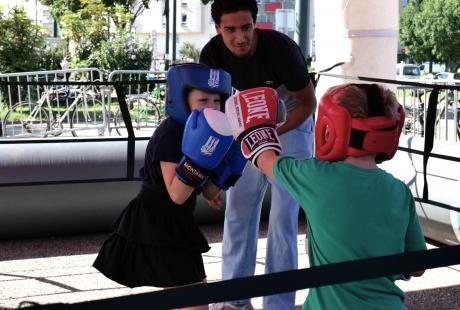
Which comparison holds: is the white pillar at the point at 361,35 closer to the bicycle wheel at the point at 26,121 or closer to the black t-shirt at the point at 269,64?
the black t-shirt at the point at 269,64

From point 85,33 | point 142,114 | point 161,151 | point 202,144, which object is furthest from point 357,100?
point 85,33

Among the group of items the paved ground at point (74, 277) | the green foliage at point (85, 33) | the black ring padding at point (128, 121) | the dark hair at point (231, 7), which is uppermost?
the green foliage at point (85, 33)

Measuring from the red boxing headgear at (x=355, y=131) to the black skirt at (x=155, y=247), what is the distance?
0.98m

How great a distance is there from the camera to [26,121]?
9.54m

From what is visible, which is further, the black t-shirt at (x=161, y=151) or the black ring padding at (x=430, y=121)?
the black ring padding at (x=430, y=121)

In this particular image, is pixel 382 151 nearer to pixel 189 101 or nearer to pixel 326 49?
pixel 189 101

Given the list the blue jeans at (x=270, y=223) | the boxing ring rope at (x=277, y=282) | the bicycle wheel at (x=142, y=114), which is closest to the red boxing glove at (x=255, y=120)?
the boxing ring rope at (x=277, y=282)

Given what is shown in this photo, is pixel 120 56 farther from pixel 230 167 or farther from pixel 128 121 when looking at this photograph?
pixel 230 167

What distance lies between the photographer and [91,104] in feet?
33.7

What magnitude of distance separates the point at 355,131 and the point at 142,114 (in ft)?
28.0

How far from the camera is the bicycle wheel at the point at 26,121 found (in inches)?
368

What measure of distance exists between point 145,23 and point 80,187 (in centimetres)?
5532

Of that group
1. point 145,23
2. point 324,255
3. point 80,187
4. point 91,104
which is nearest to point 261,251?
point 80,187

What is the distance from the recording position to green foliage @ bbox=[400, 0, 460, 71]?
4034 cm
